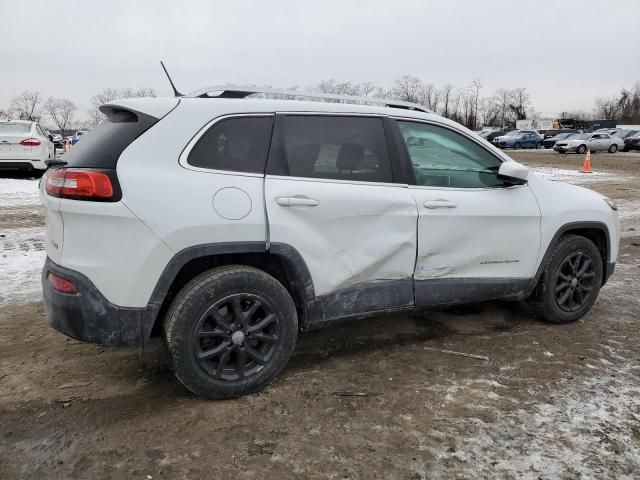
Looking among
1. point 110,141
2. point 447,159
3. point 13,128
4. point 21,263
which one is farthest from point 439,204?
point 13,128

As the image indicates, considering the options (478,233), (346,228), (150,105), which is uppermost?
(150,105)

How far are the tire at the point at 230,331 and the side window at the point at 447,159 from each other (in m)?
1.34

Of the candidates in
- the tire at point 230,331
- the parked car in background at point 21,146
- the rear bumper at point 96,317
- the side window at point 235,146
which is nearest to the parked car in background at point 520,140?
the parked car in background at point 21,146

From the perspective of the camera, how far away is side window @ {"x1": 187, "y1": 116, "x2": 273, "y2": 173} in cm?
305

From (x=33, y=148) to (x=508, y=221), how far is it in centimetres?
1315

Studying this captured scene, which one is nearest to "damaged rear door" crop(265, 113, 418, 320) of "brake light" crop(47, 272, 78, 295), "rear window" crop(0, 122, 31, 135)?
"brake light" crop(47, 272, 78, 295)

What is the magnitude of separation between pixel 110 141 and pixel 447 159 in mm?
2255

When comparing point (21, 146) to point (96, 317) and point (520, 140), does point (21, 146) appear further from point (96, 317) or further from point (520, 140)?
point (520, 140)

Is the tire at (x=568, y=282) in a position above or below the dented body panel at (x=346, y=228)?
below

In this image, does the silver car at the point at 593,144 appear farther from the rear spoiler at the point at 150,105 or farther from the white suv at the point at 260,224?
the rear spoiler at the point at 150,105

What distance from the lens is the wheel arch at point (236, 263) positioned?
9.58 ft

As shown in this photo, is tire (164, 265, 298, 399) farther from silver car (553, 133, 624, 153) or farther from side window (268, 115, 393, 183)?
silver car (553, 133, 624, 153)

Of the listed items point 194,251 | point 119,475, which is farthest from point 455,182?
point 119,475

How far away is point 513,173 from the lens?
388 cm
